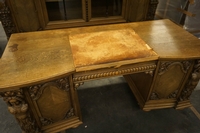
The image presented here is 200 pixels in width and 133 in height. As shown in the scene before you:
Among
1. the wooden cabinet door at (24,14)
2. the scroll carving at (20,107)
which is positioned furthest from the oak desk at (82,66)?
the wooden cabinet door at (24,14)

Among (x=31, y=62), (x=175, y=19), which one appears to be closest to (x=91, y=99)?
(x=31, y=62)

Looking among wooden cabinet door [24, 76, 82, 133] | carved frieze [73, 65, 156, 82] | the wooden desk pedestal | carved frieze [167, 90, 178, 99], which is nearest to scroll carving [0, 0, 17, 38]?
wooden cabinet door [24, 76, 82, 133]

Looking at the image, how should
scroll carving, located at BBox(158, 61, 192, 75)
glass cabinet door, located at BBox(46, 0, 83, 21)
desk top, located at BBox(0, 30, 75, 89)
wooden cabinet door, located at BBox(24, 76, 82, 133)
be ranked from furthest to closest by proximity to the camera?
glass cabinet door, located at BBox(46, 0, 83, 21) → scroll carving, located at BBox(158, 61, 192, 75) → wooden cabinet door, located at BBox(24, 76, 82, 133) → desk top, located at BBox(0, 30, 75, 89)

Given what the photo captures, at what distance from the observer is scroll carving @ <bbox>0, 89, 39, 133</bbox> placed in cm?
92

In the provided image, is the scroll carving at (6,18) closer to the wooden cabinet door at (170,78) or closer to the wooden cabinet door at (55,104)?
the wooden cabinet door at (55,104)

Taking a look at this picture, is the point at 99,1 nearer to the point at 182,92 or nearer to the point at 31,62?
the point at 31,62

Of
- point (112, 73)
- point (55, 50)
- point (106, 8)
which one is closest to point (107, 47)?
point (112, 73)

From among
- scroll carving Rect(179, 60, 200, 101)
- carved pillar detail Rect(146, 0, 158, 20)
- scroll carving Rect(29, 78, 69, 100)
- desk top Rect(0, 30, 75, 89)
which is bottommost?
scroll carving Rect(179, 60, 200, 101)

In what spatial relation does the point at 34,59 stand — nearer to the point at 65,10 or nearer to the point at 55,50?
the point at 55,50

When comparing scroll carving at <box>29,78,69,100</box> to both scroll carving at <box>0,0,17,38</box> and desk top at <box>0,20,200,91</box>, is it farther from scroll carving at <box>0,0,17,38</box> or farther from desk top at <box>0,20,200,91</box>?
scroll carving at <box>0,0,17,38</box>

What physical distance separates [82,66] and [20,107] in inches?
19.8

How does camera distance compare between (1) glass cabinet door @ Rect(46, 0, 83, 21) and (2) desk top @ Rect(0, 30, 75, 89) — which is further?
(1) glass cabinet door @ Rect(46, 0, 83, 21)

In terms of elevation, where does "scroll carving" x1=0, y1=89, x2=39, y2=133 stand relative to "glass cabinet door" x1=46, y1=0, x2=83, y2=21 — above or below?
below

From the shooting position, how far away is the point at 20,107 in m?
0.99
